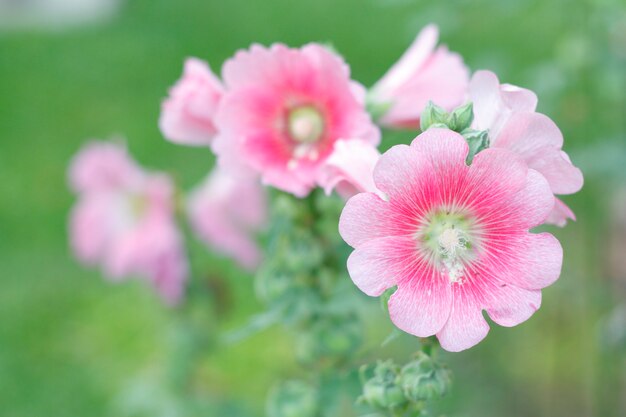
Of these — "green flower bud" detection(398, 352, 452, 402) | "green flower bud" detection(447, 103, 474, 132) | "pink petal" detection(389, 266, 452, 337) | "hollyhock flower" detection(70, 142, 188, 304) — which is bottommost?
"green flower bud" detection(398, 352, 452, 402)

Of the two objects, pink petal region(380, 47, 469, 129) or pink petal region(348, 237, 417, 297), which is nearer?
pink petal region(348, 237, 417, 297)

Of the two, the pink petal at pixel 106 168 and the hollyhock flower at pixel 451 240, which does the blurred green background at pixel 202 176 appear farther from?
the hollyhock flower at pixel 451 240

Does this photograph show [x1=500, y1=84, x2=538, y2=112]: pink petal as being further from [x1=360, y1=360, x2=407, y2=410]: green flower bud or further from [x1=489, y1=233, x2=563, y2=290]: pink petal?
[x1=360, y1=360, x2=407, y2=410]: green flower bud

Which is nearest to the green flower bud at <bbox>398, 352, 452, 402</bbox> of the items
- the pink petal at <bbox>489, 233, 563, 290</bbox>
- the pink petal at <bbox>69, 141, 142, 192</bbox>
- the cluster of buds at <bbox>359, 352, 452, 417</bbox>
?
the cluster of buds at <bbox>359, 352, 452, 417</bbox>

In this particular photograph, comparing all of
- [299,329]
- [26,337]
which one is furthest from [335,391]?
[26,337]

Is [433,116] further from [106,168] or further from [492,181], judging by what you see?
[106,168]

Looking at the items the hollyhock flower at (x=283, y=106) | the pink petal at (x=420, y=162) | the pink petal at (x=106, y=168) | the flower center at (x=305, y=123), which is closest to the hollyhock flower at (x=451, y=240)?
the pink petal at (x=420, y=162)

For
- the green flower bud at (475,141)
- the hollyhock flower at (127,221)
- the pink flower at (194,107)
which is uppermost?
the hollyhock flower at (127,221)
